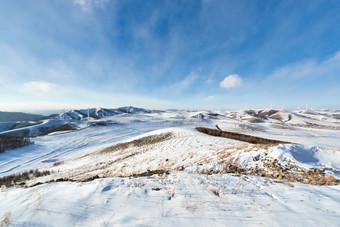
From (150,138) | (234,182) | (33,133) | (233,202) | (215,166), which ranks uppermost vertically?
(233,202)

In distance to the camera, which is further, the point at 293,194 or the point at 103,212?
the point at 293,194

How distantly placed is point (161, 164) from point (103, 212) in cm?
833

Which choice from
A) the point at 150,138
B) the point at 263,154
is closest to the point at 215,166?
the point at 263,154

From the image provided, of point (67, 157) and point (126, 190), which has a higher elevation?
point (126, 190)

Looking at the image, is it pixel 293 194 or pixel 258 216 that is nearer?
pixel 258 216

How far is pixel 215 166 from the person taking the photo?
7.57 meters

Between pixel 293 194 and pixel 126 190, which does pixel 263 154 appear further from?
pixel 126 190

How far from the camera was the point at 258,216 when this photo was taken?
9.27ft

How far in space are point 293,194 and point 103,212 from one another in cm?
568

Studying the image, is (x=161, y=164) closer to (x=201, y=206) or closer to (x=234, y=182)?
(x=234, y=182)

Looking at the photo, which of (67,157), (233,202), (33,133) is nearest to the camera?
(233,202)

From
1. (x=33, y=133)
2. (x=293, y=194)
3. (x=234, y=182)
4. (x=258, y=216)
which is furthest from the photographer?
(x=33, y=133)

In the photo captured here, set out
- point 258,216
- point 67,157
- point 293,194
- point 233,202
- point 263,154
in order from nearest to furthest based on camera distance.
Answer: point 258,216 < point 233,202 < point 293,194 < point 263,154 < point 67,157

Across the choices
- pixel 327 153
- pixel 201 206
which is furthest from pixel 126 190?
pixel 327 153
